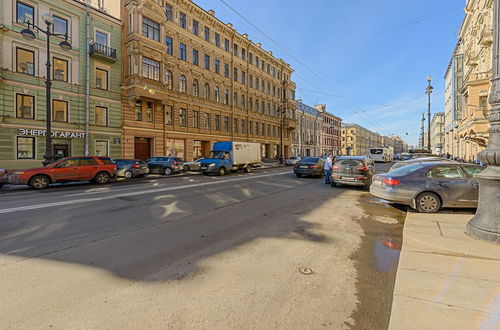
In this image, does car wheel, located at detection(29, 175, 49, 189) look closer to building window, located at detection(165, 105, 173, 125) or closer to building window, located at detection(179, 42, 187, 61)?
building window, located at detection(165, 105, 173, 125)

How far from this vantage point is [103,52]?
72.9 ft

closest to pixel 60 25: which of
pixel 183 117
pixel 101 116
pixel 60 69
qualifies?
pixel 60 69

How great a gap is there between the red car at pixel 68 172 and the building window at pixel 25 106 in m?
9.07

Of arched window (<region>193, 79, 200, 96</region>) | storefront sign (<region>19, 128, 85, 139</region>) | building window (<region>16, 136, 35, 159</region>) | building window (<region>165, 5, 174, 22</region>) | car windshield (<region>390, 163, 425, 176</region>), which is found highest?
building window (<region>165, 5, 174, 22</region>)

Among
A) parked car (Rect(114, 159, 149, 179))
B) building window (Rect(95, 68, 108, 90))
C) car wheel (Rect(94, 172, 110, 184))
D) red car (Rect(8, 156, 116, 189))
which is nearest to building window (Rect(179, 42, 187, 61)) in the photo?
building window (Rect(95, 68, 108, 90))

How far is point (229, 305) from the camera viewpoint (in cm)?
279

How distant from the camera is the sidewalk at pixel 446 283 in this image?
2.48 meters

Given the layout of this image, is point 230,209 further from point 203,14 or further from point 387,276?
point 203,14

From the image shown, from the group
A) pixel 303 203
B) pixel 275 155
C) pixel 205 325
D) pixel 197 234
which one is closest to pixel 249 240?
pixel 197 234

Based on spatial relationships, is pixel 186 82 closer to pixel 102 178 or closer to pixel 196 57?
pixel 196 57

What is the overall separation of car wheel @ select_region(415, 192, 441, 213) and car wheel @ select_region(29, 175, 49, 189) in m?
16.1

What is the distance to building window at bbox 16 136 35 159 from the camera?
18266 mm

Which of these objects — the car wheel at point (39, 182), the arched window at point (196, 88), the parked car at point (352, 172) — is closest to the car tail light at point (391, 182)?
the parked car at point (352, 172)

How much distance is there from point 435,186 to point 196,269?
23.2 feet
